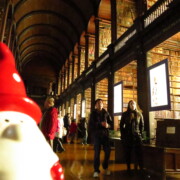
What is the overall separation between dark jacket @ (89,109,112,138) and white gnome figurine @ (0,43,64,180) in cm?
271

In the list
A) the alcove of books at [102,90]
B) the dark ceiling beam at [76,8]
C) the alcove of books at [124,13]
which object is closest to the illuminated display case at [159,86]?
the alcove of books at [124,13]

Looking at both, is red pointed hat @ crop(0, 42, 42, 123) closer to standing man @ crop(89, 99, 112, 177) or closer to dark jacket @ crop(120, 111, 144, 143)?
standing man @ crop(89, 99, 112, 177)

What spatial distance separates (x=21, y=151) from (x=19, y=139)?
36mm

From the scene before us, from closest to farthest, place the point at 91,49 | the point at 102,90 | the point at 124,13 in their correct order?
the point at 124,13
the point at 102,90
the point at 91,49

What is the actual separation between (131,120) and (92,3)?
27.7ft

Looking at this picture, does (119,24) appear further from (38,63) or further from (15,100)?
(38,63)

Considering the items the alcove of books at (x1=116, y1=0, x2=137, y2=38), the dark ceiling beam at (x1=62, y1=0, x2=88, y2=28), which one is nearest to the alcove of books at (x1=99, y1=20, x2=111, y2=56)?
the alcove of books at (x1=116, y1=0, x2=137, y2=38)

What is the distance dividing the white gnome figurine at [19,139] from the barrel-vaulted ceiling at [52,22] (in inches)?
410

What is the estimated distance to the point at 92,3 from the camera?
10.6 meters

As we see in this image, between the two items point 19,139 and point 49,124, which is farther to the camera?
point 49,124

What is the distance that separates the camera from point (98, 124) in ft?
11.3

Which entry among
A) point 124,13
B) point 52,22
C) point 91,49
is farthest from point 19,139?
point 52,22

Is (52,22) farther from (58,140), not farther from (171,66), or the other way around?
(58,140)

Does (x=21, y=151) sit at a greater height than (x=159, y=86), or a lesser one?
lesser
